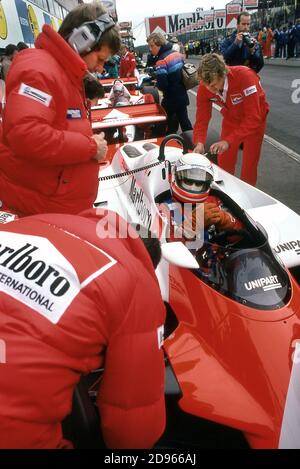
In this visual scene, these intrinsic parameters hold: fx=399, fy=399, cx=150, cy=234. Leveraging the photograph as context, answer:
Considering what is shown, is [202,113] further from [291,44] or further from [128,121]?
[291,44]

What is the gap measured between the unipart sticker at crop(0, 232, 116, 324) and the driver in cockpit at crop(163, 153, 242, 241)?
1.24m

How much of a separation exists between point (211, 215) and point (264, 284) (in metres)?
0.56

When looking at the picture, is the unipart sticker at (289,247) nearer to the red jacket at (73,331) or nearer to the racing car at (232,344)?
the racing car at (232,344)

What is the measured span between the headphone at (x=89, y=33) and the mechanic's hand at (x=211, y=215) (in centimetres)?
104

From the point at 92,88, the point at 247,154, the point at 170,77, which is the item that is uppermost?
the point at 92,88

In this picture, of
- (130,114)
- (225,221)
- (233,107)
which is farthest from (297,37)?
(225,221)

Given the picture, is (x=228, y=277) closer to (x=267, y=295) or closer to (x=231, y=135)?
(x=267, y=295)

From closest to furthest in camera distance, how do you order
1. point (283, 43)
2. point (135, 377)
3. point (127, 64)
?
point (135, 377), point (127, 64), point (283, 43)

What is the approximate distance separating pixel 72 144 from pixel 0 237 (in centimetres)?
98

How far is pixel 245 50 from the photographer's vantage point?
16.5ft

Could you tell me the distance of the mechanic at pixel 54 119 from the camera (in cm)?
187

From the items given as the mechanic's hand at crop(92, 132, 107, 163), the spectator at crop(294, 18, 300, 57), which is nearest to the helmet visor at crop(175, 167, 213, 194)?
the mechanic's hand at crop(92, 132, 107, 163)

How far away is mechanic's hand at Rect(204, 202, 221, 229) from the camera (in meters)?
2.25
